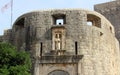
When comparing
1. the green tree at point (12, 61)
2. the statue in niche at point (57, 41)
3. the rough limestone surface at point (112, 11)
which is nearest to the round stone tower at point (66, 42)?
the statue in niche at point (57, 41)

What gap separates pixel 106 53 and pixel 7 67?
689cm

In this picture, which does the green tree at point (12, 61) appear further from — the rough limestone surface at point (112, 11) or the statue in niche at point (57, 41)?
the rough limestone surface at point (112, 11)

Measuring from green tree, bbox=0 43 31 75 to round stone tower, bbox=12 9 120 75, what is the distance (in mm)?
3147

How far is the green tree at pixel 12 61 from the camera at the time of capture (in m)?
16.0

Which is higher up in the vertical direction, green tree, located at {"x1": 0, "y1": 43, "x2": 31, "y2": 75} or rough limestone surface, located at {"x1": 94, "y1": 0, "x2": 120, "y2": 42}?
rough limestone surface, located at {"x1": 94, "y1": 0, "x2": 120, "y2": 42}

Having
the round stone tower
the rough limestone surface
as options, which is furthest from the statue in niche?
the rough limestone surface

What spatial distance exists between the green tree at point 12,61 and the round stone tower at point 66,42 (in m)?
3.15

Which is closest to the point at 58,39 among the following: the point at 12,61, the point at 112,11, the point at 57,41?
the point at 57,41

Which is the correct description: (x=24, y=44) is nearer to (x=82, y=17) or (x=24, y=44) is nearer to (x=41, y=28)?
(x=41, y=28)

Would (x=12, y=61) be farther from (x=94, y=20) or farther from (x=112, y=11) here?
(x=112, y=11)

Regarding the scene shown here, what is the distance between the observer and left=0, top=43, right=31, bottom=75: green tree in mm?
15977

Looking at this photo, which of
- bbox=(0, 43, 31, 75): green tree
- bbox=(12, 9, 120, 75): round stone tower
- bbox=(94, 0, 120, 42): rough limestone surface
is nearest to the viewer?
bbox=(0, 43, 31, 75): green tree

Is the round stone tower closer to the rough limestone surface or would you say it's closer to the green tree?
the green tree

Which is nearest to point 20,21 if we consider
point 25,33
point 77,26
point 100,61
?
point 25,33
